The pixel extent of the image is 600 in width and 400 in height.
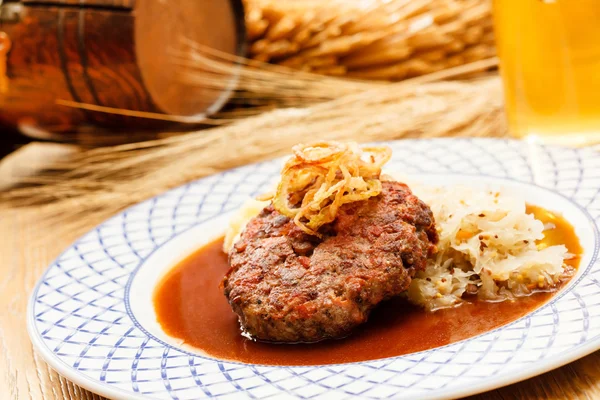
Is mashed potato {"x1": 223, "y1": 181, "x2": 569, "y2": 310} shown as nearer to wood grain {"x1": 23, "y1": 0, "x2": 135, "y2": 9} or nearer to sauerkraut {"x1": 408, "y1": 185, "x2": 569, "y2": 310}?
sauerkraut {"x1": 408, "y1": 185, "x2": 569, "y2": 310}

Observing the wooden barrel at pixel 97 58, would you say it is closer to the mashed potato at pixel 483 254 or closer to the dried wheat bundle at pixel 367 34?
the dried wheat bundle at pixel 367 34

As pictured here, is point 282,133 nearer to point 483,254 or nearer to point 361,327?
point 483,254

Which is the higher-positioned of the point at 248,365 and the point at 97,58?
the point at 97,58

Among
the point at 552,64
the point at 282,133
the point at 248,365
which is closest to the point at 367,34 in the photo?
the point at 282,133

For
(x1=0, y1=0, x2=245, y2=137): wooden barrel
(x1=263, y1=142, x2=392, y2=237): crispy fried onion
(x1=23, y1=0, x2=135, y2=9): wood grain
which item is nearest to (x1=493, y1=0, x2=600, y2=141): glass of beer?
(x1=263, y1=142, x2=392, y2=237): crispy fried onion

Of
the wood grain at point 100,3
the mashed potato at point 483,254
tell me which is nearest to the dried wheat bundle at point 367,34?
the wood grain at point 100,3
